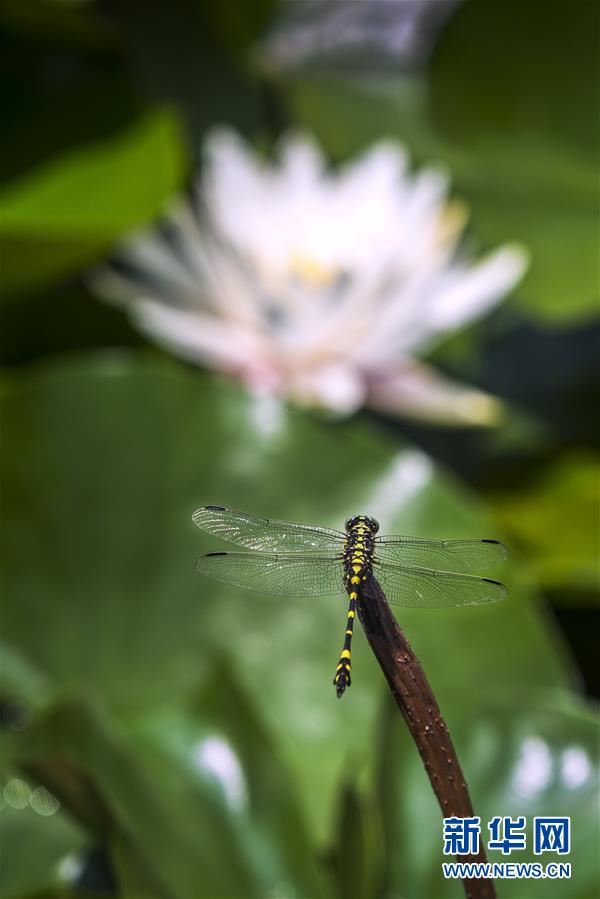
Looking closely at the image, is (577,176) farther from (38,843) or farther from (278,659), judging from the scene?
(38,843)

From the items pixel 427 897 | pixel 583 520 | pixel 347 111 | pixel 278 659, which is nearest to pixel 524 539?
pixel 583 520

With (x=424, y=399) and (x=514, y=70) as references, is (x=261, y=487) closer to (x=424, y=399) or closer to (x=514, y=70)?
(x=424, y=399)

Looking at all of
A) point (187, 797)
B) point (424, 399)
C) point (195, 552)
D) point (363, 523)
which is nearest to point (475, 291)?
point (424, 399)

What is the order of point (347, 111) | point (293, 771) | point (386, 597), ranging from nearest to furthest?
point (386, 597) → point (293, 771) → point (347, 111)

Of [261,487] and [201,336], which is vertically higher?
[201,336]

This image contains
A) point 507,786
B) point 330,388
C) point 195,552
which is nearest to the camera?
point 507,786

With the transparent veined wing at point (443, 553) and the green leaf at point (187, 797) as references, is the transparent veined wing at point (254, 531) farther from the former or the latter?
the green leaf at point (187, 797)
